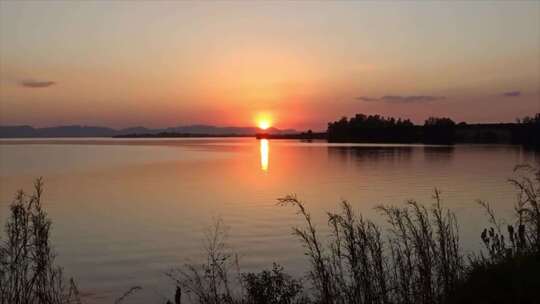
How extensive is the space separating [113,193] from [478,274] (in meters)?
43.4

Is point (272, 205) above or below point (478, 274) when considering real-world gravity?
below

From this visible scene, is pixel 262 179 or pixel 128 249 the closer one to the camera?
pixel 128 249

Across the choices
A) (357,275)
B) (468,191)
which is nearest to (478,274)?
(357,275)

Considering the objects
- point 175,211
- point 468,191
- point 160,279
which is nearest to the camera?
point 160,279

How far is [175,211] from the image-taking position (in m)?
38.0

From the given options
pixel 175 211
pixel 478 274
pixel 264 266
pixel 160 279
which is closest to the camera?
pixel 478 274

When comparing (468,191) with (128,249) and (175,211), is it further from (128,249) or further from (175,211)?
(128,249)

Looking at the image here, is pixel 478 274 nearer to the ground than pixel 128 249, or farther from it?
farther from it

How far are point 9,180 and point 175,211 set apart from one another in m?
29.3

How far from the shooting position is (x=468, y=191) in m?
46.8

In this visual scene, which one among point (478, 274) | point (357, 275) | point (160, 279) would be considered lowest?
point (160, 279)

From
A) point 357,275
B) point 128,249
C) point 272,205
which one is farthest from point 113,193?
point 357,275

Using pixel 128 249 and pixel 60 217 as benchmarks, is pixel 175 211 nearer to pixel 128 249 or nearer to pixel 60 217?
pixel 60 217

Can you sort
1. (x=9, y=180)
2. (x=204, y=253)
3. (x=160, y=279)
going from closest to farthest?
(x=160, y=279)
(x=204, y=253)
(x=9, y=180)
